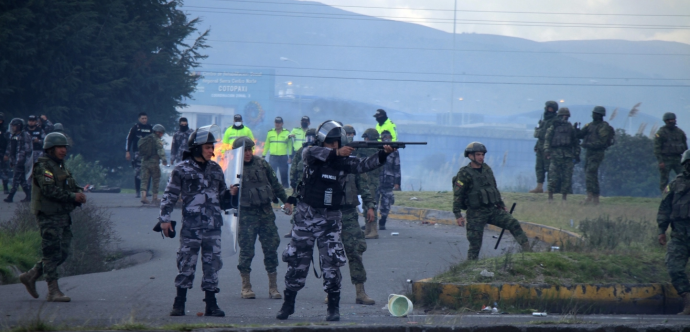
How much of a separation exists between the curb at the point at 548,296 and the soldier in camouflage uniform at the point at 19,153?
11.3 meters

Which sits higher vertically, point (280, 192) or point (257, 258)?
point (280, 192)

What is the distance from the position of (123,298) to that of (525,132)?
112 metres

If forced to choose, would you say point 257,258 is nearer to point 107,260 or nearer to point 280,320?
point 107,260

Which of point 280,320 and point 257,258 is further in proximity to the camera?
point 257,258

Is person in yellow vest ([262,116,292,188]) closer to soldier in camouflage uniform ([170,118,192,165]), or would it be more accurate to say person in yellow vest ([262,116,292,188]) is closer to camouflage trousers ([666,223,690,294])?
soldier in camouflage uniform ([170,118,192,165])

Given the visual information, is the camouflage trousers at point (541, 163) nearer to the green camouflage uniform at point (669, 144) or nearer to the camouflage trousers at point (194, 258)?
the green camouflage uniform at point (669, 144)

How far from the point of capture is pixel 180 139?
16.7m

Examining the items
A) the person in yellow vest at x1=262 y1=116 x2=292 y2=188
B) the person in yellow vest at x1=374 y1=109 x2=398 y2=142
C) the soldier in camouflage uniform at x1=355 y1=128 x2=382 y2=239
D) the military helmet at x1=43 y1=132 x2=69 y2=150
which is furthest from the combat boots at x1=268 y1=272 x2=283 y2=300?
the person in yellow vest at x1=262 y1=116 x2=292 y2=188

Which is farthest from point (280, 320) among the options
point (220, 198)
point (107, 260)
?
point (107, 260)

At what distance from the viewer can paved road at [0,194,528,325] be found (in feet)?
21.2

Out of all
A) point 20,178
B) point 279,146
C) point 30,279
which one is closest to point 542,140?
point 279,146

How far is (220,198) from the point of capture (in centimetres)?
675

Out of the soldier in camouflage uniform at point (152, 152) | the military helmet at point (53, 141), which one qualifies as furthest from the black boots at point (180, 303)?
the soldier in camouflage uniform at point (152, 152)

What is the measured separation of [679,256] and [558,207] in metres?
7.06
